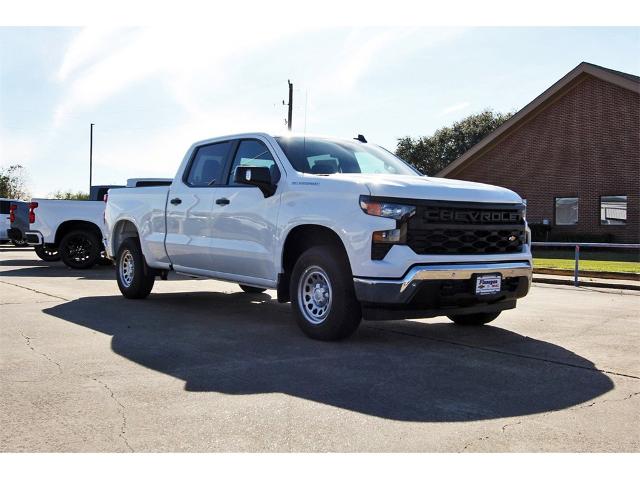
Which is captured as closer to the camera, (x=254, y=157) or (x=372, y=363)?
(x=372, y=363)

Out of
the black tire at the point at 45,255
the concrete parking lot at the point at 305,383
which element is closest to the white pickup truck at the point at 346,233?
the concrete parking lot at the point at 305,383

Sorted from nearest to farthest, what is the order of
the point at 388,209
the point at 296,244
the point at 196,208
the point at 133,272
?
the point at 388,209 → the point at 296,244 → the point at 196,208 → the point at 133,272

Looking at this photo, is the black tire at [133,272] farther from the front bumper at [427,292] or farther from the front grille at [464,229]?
the front grille at [464,229]

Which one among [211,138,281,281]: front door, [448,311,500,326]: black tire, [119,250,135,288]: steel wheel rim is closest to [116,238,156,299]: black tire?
[119,250,135,288]: steel wheel rim

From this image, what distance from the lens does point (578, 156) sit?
26.3m

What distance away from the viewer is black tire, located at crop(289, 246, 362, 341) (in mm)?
6215

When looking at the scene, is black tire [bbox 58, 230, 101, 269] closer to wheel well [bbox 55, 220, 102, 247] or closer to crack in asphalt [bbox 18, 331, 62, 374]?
wheel well [bbox 55, 220, 102, 247]

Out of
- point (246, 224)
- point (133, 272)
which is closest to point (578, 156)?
point (133, 272)

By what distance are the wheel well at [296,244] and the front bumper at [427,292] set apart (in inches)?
31.7

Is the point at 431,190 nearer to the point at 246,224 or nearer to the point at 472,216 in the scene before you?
the point at 472,216

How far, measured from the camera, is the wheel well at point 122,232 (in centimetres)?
985

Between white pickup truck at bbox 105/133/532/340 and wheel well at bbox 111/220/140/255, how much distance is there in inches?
62.6

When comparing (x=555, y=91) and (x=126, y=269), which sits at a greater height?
(x=555, y=91)

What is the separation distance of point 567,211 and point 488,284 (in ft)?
72.6
